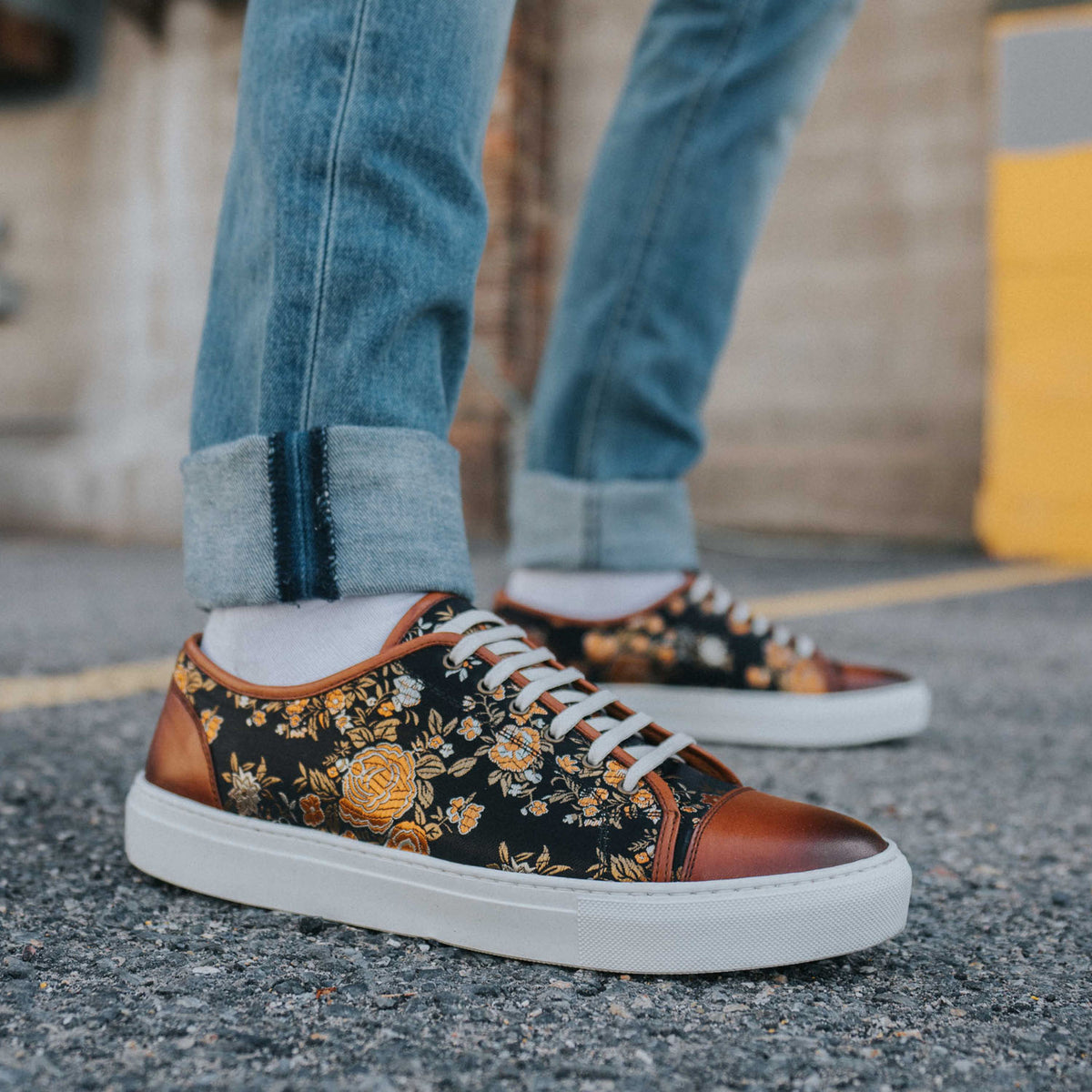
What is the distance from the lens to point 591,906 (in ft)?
2.03

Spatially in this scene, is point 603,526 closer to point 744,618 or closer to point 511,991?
point 744,618

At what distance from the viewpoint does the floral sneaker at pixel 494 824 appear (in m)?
0.62

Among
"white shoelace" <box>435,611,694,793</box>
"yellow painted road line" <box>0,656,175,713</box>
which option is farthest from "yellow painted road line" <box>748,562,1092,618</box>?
"white shoelace" <box>435,611,694,793</box>

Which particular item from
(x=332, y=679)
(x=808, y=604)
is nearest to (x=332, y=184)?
(x=332, y=679)

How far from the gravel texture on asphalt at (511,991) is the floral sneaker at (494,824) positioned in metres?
0.02

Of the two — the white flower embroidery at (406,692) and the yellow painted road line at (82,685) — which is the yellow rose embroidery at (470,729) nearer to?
the white flower embroidery at (406,692)

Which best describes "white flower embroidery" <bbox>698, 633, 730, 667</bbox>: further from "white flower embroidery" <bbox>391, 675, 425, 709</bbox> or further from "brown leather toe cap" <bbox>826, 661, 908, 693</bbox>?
"white flower embroidery" <bbox>391, 675, 425, 709</bbox>

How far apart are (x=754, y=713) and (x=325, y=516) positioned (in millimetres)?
611

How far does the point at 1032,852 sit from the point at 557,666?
1.40 feet

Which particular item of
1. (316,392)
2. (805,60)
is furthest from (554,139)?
(316,392)

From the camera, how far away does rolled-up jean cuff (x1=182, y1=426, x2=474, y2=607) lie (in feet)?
2.31

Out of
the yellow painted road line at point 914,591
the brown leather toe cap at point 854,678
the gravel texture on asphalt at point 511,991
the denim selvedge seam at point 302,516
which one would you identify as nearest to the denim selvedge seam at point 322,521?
the denim selvedge seam at point 302,516

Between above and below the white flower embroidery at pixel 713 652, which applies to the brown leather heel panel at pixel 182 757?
above

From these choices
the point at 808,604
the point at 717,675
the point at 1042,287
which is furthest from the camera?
the point at 1042,287
